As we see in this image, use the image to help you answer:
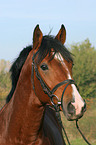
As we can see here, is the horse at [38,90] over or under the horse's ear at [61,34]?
under

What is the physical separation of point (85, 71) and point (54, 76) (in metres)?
32.2

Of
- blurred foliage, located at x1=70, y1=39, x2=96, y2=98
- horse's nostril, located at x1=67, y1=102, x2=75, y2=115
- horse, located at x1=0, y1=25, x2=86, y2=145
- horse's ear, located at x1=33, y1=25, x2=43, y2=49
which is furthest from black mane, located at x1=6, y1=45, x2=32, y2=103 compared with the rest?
blurred foliage, located at x1=70, y1=39, x2=96, y2=98

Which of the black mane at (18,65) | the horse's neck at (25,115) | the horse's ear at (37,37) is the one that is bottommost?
the horse's neck at (25,115)

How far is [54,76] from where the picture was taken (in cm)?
300

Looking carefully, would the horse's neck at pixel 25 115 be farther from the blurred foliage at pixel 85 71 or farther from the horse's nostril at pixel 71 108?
the blurred foliage at pixel 85 71

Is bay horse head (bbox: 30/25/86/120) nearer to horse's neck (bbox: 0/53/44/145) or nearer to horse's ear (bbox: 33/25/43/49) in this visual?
horse's ear (bbox: 33/25/43/49)

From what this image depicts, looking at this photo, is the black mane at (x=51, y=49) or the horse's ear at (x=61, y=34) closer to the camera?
the black mane at (x=51, y=49)

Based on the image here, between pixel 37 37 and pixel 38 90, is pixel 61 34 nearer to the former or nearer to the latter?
pixel 37 37

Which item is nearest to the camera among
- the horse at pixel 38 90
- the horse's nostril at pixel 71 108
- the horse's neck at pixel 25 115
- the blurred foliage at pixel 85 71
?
the horse's nostril at pixel 71 108

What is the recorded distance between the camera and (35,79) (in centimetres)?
321

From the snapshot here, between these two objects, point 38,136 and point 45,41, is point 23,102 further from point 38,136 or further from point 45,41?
point 45,41

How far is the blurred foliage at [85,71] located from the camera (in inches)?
1341

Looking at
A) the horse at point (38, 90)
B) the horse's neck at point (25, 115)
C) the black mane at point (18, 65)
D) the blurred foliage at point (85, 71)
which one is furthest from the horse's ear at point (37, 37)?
the blurred foliage at point (85, 71)

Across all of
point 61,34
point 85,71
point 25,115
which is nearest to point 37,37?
point 61,34
